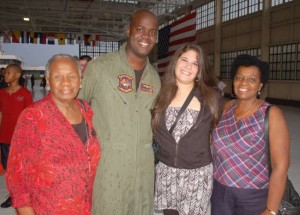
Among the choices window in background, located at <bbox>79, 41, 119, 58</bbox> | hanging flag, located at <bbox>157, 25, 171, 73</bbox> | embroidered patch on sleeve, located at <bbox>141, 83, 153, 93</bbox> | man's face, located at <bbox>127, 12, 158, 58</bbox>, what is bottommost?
embroidered patch on sleeve, located at <bbox>141, 83, 153, 93</bbox>

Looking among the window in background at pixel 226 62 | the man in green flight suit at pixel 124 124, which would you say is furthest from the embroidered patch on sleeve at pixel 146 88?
the window in background at pixel 226 62

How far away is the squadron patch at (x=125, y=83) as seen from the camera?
7.83ft

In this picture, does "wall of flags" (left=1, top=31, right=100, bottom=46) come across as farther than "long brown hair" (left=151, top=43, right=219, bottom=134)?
Yes

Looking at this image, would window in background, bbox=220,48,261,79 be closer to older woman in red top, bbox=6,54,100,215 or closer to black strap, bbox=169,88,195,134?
black strap, bbox=169,88,195,134

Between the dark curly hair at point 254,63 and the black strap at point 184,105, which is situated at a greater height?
the dark curly hair at point 254,63

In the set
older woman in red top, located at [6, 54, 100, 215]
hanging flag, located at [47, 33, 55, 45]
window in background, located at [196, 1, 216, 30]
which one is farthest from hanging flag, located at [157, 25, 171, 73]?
hanging flag, located at [47, 33, 55, 45]

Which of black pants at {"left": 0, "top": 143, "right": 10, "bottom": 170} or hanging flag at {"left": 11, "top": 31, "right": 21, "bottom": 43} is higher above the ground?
hanging flag at {"left": 11, "top": 31, "right": 21, "bottom": 43}

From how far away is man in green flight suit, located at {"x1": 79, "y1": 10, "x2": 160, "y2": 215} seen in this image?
235 centimetres

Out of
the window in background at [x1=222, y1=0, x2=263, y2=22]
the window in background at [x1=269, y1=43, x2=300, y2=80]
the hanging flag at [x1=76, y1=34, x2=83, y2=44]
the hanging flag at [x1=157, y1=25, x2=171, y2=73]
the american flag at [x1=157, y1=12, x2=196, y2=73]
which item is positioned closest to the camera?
the american flag at [x1=157, y1=12, x2=196, y2=73]

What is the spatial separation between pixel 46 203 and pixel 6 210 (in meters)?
2.84

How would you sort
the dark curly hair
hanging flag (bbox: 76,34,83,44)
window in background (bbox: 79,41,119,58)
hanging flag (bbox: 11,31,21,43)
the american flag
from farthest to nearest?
1. window in background (bbox: 79,41,119,58)
2. hanging flag (bbox: 76,34,83,44)
3. hanging flag (bbox: 11,31,21,43)
4. the american flag
5. the dark curly hair

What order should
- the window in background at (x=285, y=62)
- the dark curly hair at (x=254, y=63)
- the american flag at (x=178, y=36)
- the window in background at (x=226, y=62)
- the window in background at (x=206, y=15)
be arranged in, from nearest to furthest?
1. the dark curly hair at (x=254, y=63)
2. the american flag at (x=178, y=36)
3. the window in background at (x=285, y=62)
4. the window in background at (x=226, y=62)
5. the window in background at (x=206, y=15)

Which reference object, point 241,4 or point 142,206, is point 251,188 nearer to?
point 142,206

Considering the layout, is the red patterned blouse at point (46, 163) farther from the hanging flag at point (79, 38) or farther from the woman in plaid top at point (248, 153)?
the hanging flag at point (79, 38)
